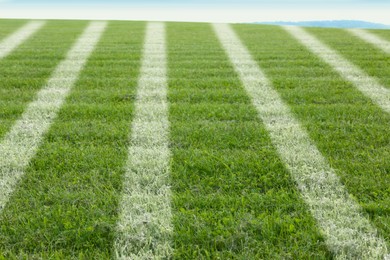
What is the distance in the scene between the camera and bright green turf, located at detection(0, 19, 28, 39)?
878cm

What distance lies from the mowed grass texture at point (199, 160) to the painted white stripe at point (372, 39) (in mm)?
1320

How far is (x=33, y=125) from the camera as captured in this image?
156 inches

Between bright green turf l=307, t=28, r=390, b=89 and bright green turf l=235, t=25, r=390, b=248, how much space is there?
0.58m

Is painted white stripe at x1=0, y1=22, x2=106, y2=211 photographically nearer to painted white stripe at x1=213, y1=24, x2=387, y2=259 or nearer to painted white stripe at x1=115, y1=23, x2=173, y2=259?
painted white stripe at x1=115, y1=23, x2=173, y2=259

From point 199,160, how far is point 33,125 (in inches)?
68.1

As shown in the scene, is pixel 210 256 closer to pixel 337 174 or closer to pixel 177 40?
pixel 337 174

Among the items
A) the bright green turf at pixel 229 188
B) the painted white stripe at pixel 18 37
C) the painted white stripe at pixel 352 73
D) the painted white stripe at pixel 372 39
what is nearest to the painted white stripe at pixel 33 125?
the bright green turf at pixel 229 188

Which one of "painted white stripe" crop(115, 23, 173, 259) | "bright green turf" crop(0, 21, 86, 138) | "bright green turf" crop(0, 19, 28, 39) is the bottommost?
"painted white stripe" crop(115, 23, 173, 259)

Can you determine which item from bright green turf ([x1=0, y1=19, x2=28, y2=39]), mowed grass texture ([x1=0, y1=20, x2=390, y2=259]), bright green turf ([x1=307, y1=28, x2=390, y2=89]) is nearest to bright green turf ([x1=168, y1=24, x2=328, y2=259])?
mowed grass texture ([x1=0, y1=20, x2=390, y2=259])

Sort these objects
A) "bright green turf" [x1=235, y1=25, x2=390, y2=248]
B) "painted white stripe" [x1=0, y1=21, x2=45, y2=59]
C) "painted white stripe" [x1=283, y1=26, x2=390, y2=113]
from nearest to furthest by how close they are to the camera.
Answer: "bright green turf" [x1=235, y1=25, x2=390, y2=248] < "painted white stripe" [x1=283, y1=26, x2=390, y2=113] < "painted white stripe" [x1=0, y1=21, x2=45, y2=59]

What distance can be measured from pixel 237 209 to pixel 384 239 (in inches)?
33.4

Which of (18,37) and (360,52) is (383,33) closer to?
(360,52)

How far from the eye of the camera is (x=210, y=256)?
2273mm

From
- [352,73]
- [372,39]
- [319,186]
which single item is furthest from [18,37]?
[319,186]
